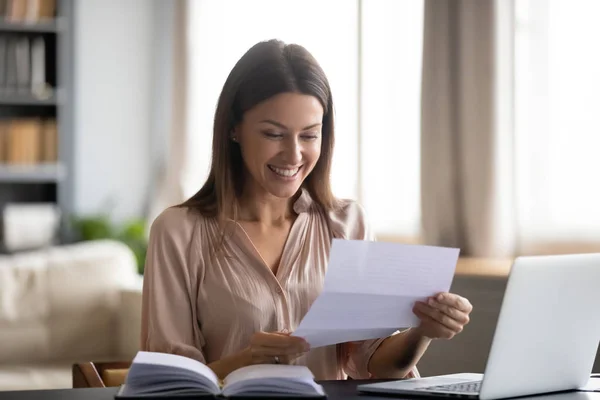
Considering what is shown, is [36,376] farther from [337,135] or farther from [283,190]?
[337,135]

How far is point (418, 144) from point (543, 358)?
2783 millimetres

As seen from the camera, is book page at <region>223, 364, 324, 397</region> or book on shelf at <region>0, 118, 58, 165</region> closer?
book page at <region>223, 364, 324, 397</region>

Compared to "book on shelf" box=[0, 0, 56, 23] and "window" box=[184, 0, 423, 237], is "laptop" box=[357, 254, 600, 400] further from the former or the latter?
"book on shelf" box=[0, 0, 56, 23]

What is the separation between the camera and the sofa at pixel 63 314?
3811mm

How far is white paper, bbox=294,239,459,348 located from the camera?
1.61 metres

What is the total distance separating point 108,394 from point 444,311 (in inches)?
24.6

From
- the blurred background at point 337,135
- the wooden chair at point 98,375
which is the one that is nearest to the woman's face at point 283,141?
the wooden chair at point 98,375

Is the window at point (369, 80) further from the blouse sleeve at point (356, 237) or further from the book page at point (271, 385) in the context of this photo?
the book page at point (271, 385)

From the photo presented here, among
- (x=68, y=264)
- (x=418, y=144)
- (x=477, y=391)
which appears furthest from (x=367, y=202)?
(x=477, y=391)

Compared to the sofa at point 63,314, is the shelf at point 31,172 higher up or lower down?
higher up

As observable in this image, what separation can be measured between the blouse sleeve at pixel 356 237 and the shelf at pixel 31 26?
3836mm

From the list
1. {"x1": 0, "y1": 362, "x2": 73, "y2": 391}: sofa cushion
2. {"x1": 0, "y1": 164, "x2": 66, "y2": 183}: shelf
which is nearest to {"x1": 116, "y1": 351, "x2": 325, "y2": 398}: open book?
{"x1": 0, "y1": 362, "x2": 73, "y2": 391}: sofa cushion

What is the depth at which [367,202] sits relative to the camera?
475 cm

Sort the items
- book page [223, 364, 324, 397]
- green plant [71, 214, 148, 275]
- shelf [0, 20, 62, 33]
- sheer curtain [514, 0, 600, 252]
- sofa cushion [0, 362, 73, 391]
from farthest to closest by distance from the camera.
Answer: green plant [71, 214, 148, 275], shelf [0, 20, 62, 33], sheer curtain [514, 0, 600, 252], sofa cushion [0, 362, 73, 391], book page [223, 364, 324, 397]
